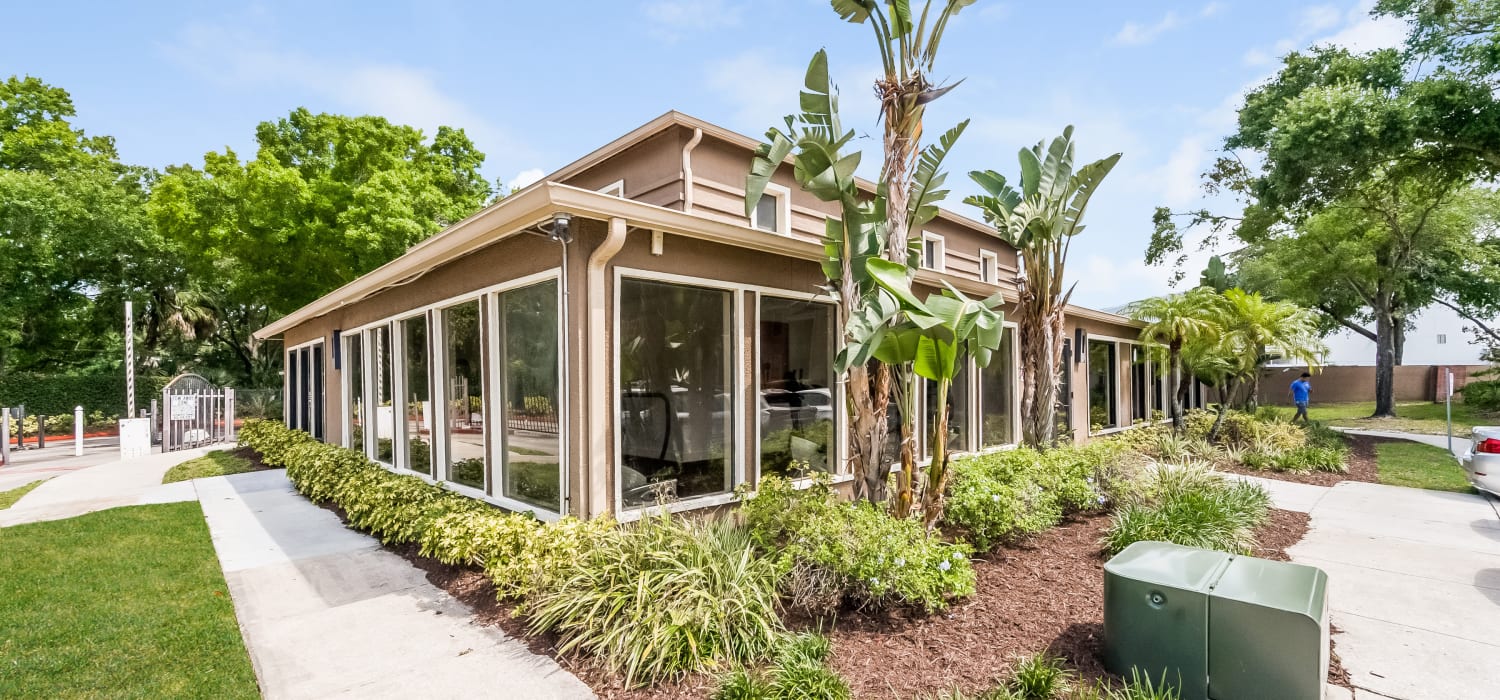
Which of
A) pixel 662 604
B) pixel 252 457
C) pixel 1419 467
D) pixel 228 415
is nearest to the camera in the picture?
pixel 662 604

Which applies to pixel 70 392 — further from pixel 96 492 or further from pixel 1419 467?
pixel 1419 467

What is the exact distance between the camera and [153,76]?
11297mm

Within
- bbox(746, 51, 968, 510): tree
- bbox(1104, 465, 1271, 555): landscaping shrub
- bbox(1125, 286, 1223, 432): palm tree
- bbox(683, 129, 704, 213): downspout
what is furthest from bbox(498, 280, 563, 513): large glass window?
bbox(1125, 286, 1223, 432): palm tree

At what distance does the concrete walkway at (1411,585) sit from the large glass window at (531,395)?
547cm

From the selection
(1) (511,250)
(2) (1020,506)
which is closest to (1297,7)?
(2) (1020,506)

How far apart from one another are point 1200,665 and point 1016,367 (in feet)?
25.6

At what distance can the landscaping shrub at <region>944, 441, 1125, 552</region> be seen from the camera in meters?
5.63

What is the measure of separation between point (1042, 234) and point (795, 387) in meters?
4.40

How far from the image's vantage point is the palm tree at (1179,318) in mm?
12461

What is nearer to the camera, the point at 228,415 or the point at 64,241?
the point at 228,415

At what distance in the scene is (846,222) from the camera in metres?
5.60

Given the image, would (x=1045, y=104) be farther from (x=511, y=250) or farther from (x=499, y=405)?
(x=499, y=405)

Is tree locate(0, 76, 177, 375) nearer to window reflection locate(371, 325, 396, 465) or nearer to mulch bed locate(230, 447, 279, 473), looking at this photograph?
mulch bed locate(230, 447, 279, 473)

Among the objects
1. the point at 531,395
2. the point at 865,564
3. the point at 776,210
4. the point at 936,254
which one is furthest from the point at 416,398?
the point at 936,254
